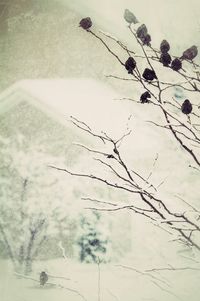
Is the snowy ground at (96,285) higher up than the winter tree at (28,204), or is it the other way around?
the winter tree at (28,204)

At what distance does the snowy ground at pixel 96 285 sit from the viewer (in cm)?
158

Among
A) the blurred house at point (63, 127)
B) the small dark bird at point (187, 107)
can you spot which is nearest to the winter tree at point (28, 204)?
the blurred house at point (63, 127)

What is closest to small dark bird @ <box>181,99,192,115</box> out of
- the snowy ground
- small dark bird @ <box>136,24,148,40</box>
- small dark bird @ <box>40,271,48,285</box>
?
small dark bird @ <box>136,24,148,40</box>

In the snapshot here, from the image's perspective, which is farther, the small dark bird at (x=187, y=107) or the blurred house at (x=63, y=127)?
the blurred house at (x=63, y=127)

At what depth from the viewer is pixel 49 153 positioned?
5.92 ft

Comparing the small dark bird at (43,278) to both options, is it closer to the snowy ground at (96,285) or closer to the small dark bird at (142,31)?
the snowy ground at (96,285)

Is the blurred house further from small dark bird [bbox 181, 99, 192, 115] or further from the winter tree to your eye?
small dark bird [bbox 181, 99, 192, 115]

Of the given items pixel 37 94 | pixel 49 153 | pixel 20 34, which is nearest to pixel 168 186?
pixel 49 153

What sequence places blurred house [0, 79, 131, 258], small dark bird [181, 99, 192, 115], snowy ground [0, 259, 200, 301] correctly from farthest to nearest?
blurred house [0, 79, 131, 258]
snowy ground [0, 259, 200, 301]
small dark bird [181, 99, 192, 115]

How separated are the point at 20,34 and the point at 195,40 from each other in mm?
885

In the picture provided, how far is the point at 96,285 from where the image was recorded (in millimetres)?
1649

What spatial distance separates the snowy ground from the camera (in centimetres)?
158

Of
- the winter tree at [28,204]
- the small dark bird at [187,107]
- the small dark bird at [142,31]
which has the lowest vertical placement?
the winter tree at [28,204]

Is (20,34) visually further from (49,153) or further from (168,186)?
(168,186)
